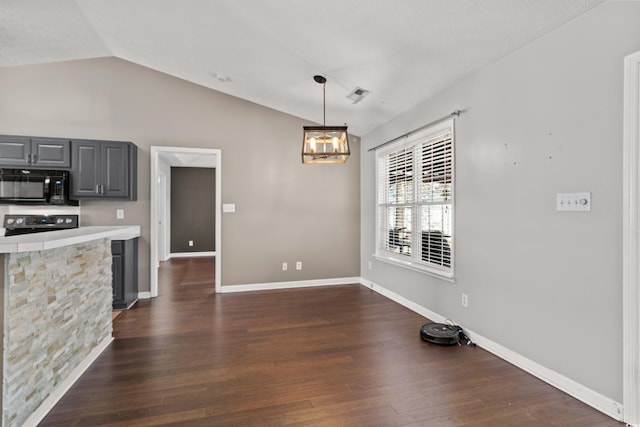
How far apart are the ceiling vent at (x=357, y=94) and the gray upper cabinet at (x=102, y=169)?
3.02 m

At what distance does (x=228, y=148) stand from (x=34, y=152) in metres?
2.35

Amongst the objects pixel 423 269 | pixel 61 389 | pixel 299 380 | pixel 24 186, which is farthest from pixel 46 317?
pixel 423 269

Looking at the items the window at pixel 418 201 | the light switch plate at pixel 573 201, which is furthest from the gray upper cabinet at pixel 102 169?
the light switch plate at pixel 573 201

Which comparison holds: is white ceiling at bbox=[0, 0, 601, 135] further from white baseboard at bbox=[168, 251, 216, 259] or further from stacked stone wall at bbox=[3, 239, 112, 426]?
white baseboard at bbox=[168, 251, 216, 259]

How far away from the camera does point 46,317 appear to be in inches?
75.8

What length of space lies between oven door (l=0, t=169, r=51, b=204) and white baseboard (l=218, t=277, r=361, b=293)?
8.37ft

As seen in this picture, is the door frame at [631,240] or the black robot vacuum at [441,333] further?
the black robot vacuum at [441,333]

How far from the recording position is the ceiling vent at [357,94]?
147 inches

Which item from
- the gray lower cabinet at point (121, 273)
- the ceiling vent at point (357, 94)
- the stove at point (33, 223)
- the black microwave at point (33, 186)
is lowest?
the gray lower cabinet at point (121, 273)

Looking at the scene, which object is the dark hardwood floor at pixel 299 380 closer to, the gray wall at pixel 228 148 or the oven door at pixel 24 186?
the gray wall at pixel 228 148

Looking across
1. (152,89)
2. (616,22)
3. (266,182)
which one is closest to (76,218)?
(152,89)

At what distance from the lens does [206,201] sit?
28.8 feet

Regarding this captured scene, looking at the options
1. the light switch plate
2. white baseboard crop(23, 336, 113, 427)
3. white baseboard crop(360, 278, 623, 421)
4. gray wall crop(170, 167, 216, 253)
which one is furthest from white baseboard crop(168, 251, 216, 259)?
the light switch plate

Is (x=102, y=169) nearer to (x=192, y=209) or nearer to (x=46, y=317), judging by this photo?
(x=46, y=317)
